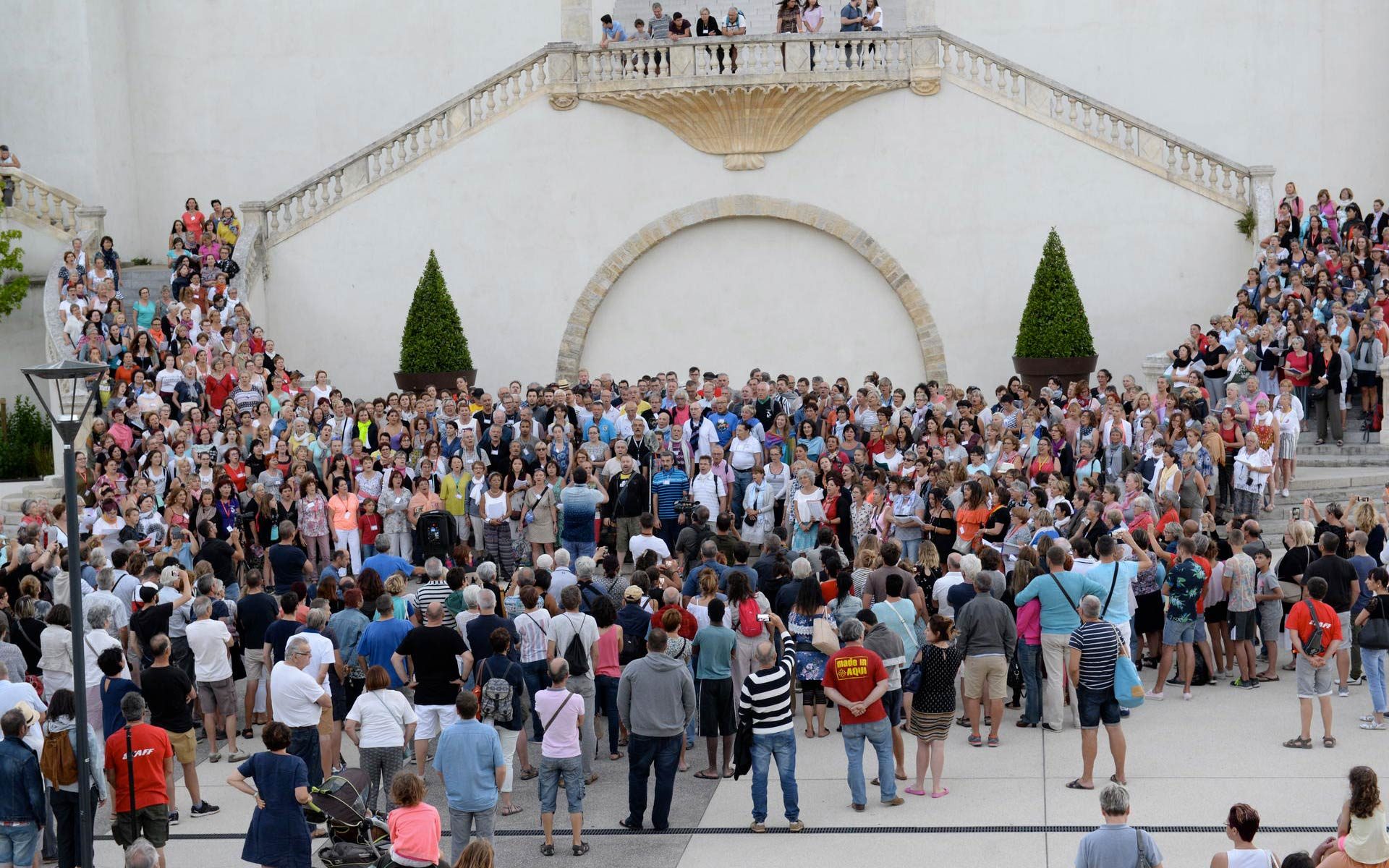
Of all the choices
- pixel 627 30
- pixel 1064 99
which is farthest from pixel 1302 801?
pixel 627 30

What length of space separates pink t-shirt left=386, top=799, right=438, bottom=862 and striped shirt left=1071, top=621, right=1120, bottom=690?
485 cm

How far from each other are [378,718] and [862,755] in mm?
3400

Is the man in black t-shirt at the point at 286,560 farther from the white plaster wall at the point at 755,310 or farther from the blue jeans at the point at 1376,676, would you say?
the white plaster wall at the point at 755,310

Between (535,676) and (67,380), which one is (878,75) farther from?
(67,380)

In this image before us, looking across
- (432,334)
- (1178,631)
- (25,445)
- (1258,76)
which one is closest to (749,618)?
(1178,631)

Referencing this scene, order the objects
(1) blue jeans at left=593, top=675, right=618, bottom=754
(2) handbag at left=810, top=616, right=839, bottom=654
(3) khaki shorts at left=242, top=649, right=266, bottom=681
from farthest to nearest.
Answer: (3) khaki shorts at left=242, top=649, right=266, bottom=681
(1) blue jeans at left=593, top=675, right=618, bottom=754
(2) handbag at left=810, top=616, right=839, bottom=654

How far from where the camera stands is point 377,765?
10953 mm

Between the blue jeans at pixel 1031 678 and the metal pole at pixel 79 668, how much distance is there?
22.7ft

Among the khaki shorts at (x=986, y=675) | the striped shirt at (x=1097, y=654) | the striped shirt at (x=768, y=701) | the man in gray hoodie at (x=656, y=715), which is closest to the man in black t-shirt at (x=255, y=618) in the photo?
the man in gray hoodie at (x=656, y=715)

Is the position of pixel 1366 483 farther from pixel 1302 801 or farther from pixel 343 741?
pixel 343 741

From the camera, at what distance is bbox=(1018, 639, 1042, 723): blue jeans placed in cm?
1288

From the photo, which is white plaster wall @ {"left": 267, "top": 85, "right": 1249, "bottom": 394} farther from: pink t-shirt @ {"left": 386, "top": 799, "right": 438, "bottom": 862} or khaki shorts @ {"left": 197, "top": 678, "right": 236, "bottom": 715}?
pink t-shirt @ {"left": 386, "top": 799, "right": 438, "bottom": 862}

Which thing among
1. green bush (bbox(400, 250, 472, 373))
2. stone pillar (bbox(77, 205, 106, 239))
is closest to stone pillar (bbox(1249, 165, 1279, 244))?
green bush (bbox(400, 250, 472, 373))

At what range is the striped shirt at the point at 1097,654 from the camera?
36.7 ft
